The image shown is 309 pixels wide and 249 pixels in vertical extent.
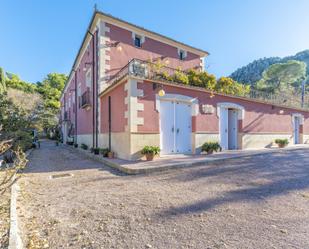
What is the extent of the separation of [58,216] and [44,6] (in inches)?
451

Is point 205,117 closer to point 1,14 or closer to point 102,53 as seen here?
point 102,53

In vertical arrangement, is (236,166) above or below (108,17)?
below

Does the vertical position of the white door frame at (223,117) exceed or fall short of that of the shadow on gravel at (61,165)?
it exceeds it

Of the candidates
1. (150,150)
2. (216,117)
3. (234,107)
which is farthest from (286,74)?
(150,150)

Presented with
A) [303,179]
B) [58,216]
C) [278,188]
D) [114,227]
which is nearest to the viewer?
[114,227]

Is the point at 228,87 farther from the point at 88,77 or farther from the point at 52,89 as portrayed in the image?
the point at 52,89

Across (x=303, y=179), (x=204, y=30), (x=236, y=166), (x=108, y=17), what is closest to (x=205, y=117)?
(x=236, y=166)

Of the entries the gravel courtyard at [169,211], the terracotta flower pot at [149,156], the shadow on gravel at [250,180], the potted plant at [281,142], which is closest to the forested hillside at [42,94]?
the terracotta flower pot at [149,156]

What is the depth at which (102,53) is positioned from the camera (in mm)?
10047

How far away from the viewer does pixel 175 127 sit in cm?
848

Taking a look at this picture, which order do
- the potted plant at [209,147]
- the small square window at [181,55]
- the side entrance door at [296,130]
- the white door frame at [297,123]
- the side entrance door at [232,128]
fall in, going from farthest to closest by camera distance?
the side entrance door at [296,130] < the white door frame at [297,123] < the small square window at [181,55] < the side entrance door at [232,128] < the potted plant at [209,147]

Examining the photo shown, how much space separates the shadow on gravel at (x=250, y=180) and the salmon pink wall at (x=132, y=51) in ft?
25.8

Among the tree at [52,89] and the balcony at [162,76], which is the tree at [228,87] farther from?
the tree at [52,89]

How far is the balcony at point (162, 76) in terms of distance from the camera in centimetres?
804
